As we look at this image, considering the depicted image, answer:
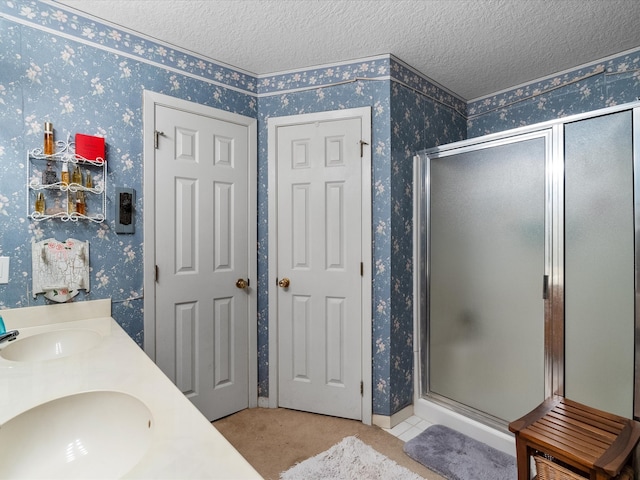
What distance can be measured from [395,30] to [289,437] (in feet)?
8.11

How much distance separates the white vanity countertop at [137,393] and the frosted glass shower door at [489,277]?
177 cm

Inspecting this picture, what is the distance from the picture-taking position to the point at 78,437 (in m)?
0.86

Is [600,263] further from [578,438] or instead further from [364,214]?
[364,214]

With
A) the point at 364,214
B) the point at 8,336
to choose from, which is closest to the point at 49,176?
the point at 8,336

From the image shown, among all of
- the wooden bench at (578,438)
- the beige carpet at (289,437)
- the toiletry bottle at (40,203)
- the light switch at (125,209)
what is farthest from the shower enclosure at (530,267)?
the toiletry bottle at (40,203)

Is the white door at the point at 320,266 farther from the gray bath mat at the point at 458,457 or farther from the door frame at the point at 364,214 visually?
the gray bath mat at the point at 458,457

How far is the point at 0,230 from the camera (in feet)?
5.12

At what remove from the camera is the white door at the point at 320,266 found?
88.1 inches

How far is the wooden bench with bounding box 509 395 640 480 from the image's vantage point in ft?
3.71

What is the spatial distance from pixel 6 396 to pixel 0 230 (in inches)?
40.9

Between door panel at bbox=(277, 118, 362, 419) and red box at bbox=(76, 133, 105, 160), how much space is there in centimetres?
104

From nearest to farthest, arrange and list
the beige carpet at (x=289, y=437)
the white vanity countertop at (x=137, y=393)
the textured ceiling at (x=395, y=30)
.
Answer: the white vanity countertop at (x=137, y=393) → the textured ceiling at (x=395, y=30) → the beige carpet at (x=289, y=437)

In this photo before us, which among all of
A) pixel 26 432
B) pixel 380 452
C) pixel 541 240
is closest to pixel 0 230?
pixel 26 432

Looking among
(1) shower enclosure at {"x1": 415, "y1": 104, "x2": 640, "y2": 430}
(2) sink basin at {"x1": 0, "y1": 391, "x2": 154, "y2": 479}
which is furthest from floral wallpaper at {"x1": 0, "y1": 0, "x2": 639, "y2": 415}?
(2) sink basin at {"x1": 0, "y1": 391, "x2": 154, "y2": 479}
